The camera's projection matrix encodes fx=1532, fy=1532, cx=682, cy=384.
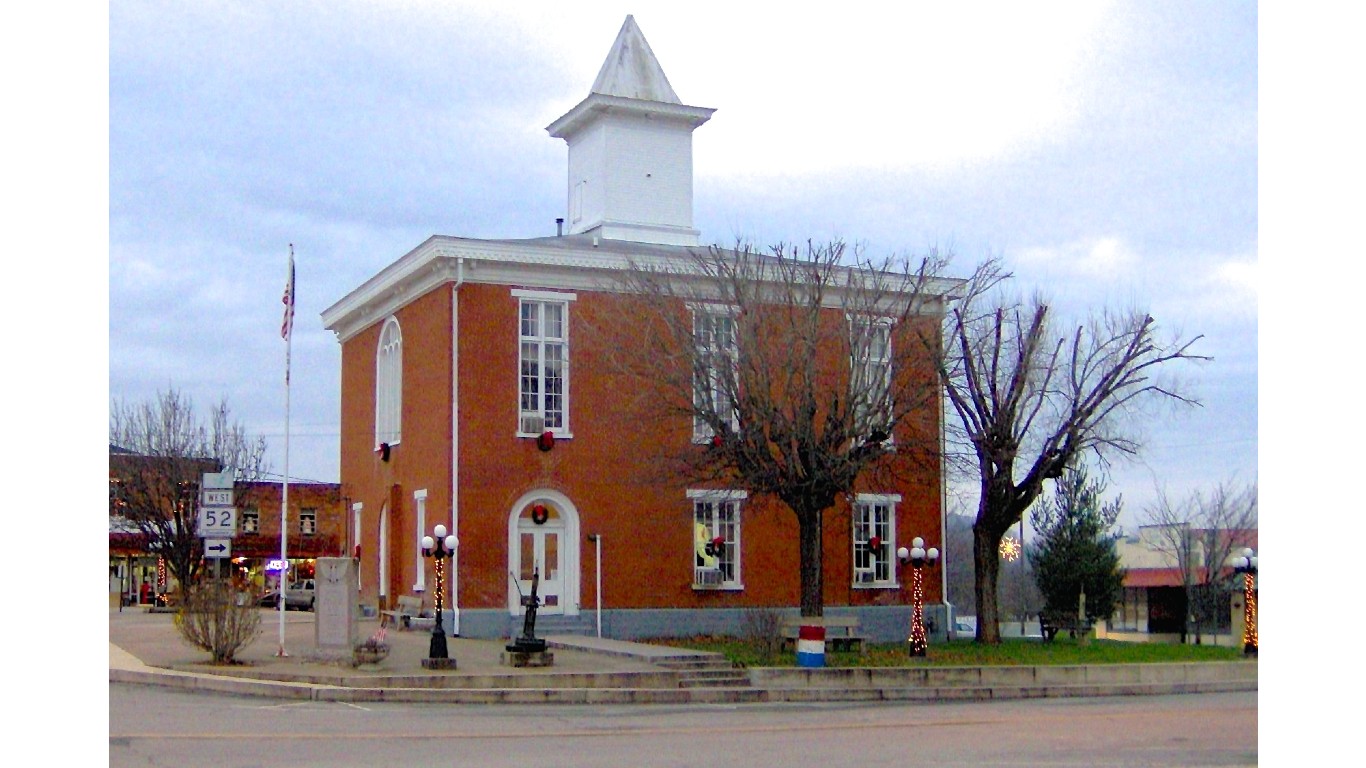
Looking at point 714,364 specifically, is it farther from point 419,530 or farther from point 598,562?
point 419,530

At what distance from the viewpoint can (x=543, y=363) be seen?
113 ft

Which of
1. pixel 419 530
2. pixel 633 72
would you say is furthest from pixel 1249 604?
pixel 633 72

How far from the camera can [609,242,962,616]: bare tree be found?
29.7m

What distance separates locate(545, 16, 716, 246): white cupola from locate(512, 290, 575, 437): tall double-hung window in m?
5.16

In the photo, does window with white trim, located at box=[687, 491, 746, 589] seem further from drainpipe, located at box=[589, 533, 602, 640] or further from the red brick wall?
drainpipe, located at box=[589, 533, 602, 640]

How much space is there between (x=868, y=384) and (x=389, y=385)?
1399 cm

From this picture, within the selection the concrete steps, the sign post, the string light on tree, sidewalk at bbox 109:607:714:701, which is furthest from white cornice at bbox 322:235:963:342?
the string light on tree

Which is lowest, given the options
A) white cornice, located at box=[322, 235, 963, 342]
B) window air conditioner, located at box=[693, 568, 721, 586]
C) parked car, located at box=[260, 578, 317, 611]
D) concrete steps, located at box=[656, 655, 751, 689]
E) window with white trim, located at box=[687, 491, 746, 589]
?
parked car, located at box=[260, 578, 317, 611]

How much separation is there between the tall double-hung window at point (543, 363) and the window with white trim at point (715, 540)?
148 inches

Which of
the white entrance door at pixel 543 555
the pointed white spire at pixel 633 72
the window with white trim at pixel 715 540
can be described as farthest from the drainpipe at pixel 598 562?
the pointed white spire at pixel 633 72

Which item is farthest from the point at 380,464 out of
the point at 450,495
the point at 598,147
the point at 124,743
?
the point at 124,743

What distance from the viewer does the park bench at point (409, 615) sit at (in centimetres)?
3428

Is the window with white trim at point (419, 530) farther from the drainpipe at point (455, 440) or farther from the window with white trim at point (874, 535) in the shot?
the window with white trim at point (874, 535)

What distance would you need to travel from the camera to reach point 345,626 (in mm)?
26266
